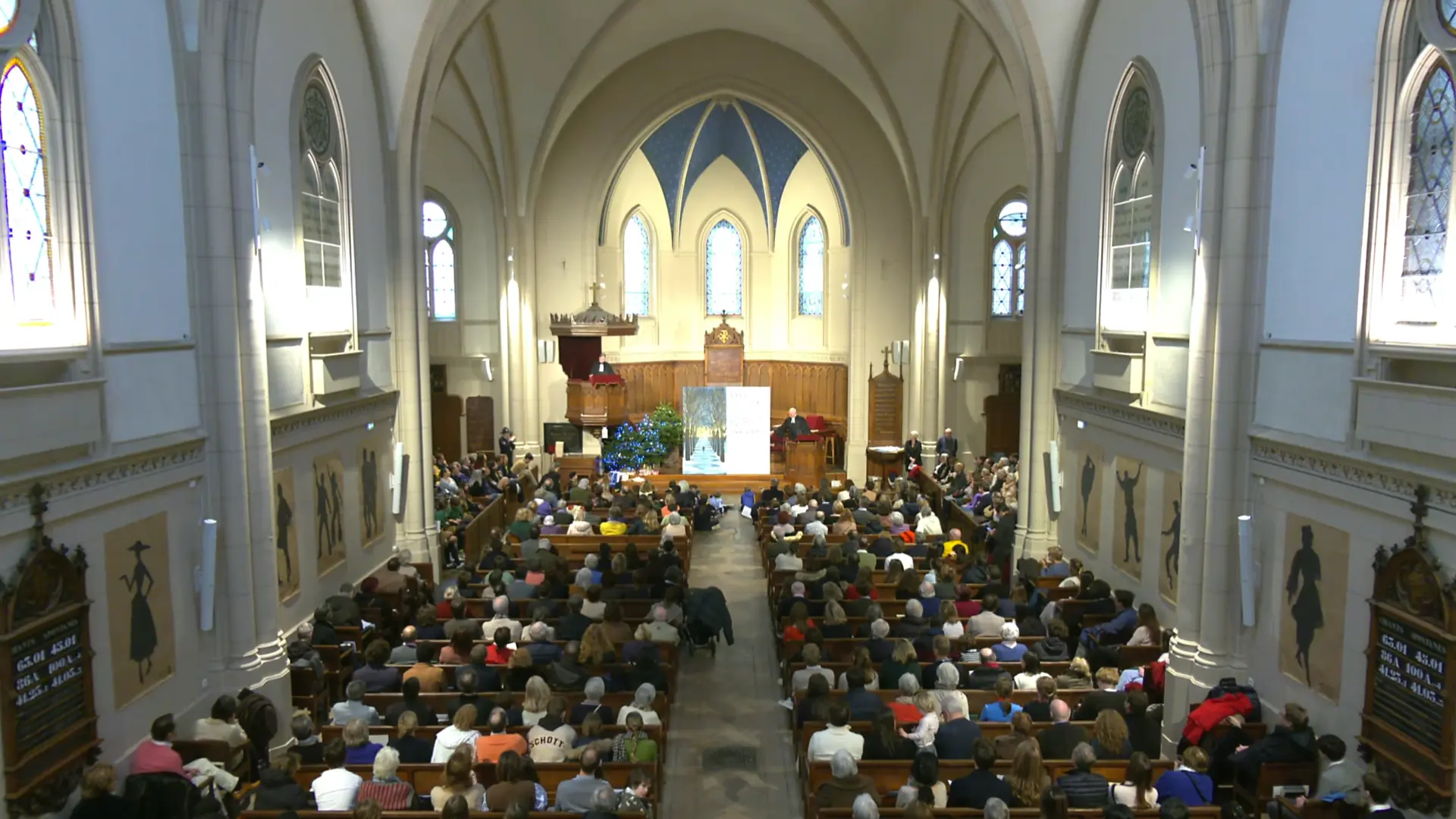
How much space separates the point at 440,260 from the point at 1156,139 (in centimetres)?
Result: 1843

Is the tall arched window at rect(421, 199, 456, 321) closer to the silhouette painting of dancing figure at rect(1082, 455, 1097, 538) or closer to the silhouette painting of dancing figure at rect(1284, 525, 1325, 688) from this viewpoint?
the silhouette painting of dancing figure at rect(1082, 455, 1097, 538)

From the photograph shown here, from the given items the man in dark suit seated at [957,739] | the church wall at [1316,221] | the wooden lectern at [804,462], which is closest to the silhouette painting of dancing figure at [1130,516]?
the church wall at [1316,221]

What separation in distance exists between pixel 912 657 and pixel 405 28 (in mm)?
11763

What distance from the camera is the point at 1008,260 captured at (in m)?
24.3

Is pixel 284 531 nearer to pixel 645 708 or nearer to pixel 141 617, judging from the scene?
pixel 141 617

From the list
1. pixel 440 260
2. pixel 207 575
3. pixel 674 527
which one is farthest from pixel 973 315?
pixel 207 575

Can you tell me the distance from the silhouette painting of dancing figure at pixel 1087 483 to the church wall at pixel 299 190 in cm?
1056

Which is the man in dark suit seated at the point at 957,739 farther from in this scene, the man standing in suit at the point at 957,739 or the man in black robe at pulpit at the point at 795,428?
the man in black robe at pulpit at the point at 795,428

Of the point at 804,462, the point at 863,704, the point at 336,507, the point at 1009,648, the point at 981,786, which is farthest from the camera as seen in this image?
the point at 804,462

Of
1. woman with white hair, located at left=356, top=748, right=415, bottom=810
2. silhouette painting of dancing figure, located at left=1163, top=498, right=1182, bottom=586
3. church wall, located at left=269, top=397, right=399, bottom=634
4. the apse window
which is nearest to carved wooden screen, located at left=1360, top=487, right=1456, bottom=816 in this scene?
silhouette painting of dancing figure, located at left=1163, top=498, right=1182, bottom=586

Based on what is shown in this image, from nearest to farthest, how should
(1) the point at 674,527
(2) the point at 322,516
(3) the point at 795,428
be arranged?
(2) the point at 322,516 → (1) the point at 674,527 → (3) the point at 795,428

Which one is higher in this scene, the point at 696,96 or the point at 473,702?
the point at 696,96

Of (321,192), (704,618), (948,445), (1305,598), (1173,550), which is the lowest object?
(704,618)

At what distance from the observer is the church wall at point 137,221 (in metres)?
8.17
